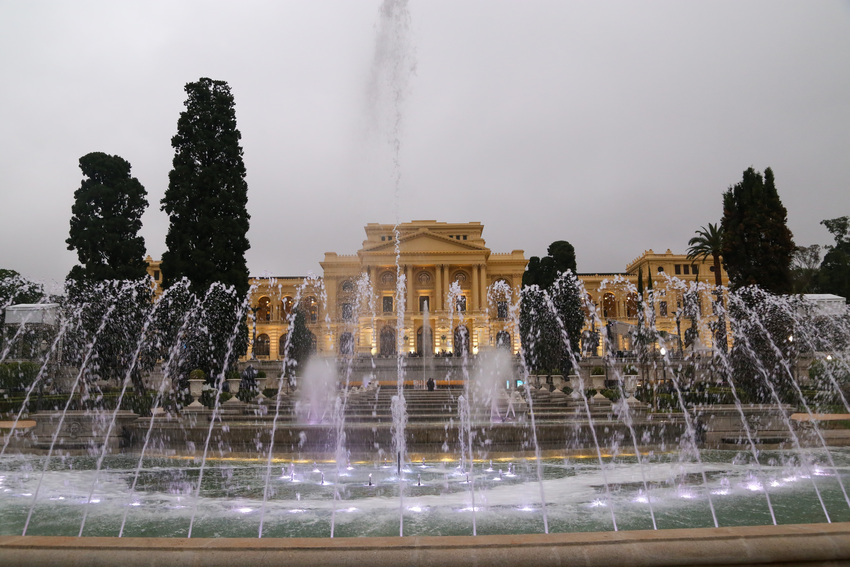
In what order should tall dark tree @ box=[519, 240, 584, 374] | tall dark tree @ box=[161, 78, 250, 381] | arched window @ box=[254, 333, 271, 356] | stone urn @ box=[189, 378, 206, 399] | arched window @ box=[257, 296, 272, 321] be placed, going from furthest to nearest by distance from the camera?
arched window @ box=[257, 296, 272, 321]
arched window @ box=[254, 333, 271, 356]
tall dark tree @ box=[519, 240, 584, 374]
tall dark tree @ box=[161, 78, 250, 381]
stone urn @ box=[189, 378, 206, 399]

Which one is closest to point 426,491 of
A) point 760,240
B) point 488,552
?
point 488,552

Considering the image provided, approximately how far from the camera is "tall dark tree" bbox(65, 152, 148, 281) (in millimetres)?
33000

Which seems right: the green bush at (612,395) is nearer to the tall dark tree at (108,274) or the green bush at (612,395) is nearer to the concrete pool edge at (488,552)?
the tall dark tree at (108,274)

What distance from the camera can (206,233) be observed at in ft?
104

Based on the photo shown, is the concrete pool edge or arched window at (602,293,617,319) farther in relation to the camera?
arched window at (602,293,617,319)

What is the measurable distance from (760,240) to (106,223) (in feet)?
104

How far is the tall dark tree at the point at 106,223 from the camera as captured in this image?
1299 inches

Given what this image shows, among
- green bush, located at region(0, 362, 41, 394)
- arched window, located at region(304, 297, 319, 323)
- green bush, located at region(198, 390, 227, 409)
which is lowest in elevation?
green bush, located at region(198, 390, 227, 409)

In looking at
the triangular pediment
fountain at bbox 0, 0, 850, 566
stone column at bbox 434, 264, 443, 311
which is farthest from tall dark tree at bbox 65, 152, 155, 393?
stone column at bbox 434, 264, 443, 311

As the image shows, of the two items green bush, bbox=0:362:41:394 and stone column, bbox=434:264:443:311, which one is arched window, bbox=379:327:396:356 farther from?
green bush, bbox=0:362:41:394

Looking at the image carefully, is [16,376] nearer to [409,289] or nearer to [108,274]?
[108,274]

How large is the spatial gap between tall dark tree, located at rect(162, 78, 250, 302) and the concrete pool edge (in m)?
27.9

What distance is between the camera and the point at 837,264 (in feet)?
189

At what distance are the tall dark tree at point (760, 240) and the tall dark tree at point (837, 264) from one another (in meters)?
23.3
